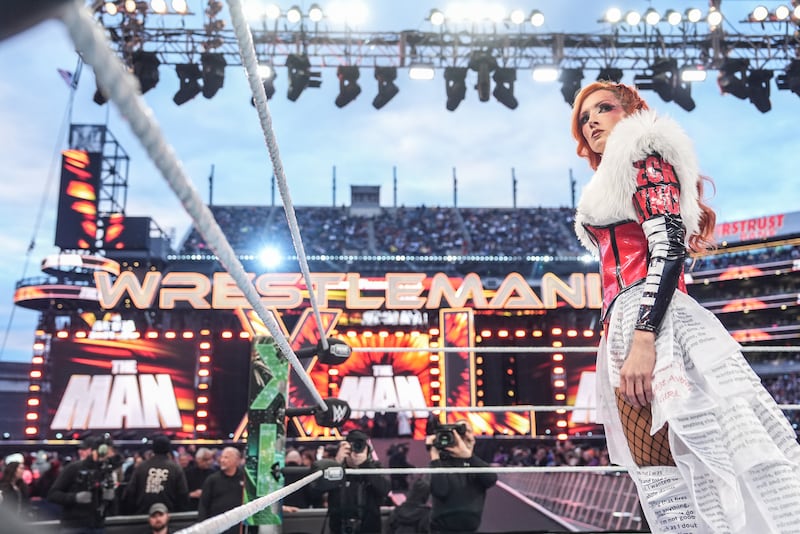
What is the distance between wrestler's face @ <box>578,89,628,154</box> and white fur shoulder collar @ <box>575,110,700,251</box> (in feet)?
0.44

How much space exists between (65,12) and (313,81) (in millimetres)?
8725

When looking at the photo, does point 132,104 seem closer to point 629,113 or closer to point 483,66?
point 629,113

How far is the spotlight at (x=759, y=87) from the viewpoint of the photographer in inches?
339

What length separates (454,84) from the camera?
875cm

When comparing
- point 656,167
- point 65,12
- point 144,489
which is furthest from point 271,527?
point 144,489

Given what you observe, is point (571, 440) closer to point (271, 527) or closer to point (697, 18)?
point (697, 18)

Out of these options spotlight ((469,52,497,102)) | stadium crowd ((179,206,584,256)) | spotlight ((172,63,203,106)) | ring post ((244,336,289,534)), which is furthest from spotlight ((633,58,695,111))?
stadium crowd ((179,206,584,256))

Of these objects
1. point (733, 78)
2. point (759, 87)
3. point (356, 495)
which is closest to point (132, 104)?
point (356, 495)

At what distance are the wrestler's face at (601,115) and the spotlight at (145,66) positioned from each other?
7.96 metres

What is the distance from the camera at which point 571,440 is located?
11055 mm

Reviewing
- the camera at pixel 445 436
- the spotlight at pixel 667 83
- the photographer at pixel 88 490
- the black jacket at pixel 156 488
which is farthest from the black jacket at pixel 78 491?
the spotlight at pixel 667 83

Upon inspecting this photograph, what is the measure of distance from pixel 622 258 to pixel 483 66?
7.77 metres

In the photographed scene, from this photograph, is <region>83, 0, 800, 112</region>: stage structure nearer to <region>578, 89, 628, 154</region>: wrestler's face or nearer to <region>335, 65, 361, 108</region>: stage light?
<region>335, 65, 361, 108</region>: stage light

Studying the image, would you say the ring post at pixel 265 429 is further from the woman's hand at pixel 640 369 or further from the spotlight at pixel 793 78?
the spotlight at pixel 793 78
